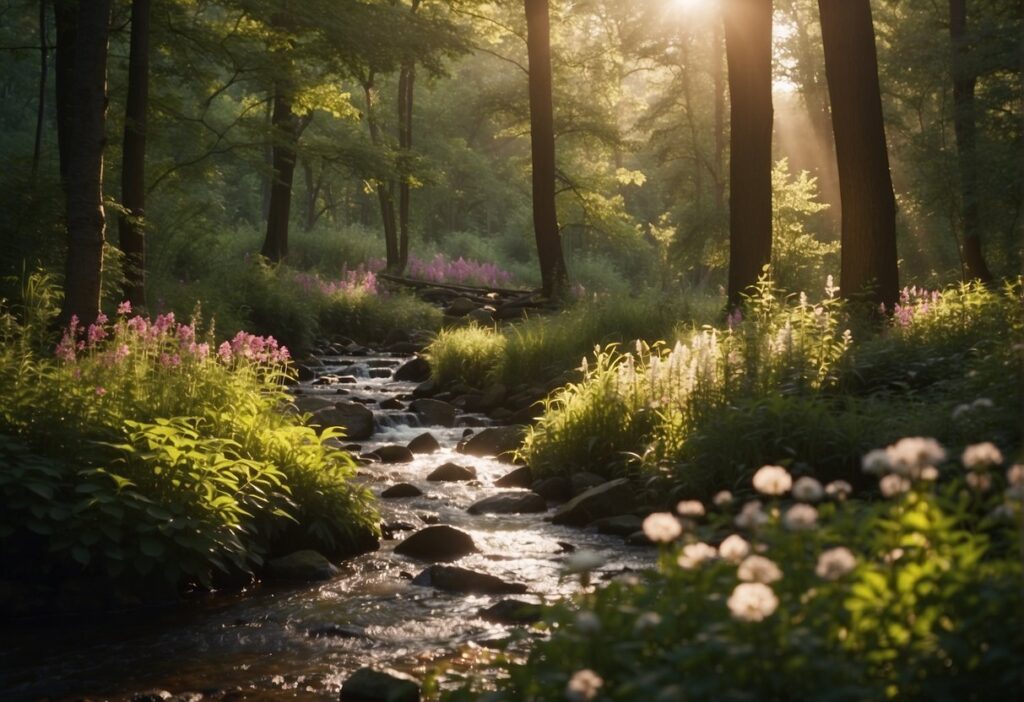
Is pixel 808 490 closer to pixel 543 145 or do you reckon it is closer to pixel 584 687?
pixel 584 687

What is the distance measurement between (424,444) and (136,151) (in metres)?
5.20

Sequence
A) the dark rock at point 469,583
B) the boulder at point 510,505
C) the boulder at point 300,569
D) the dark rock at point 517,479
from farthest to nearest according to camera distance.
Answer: the dark rock at point 517,479
the boulder at point 510,505
the boulder at point 300,569
the dark rock at point 469,583

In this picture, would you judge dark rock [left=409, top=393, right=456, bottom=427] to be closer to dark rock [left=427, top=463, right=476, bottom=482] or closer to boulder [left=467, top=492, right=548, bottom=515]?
dark rock [left=427, top=463, right=476, bottom=482]

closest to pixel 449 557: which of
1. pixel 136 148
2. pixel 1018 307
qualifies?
pixel 1018 307

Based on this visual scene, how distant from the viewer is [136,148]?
531 inches

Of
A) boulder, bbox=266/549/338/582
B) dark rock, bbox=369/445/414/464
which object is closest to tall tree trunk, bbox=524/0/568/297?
dark rock, bbox=369/445/414/464

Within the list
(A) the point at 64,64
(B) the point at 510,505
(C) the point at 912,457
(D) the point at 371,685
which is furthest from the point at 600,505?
(A) the point at 64,64

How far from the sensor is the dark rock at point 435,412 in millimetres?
13664

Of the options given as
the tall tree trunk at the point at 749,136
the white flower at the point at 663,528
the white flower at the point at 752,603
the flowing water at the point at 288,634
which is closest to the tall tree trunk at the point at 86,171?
the flowing water at the point at 288,634

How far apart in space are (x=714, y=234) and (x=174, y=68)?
57.1 feet

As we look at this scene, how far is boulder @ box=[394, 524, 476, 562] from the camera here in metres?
7.92

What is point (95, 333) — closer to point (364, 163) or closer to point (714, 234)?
point (364, 163)

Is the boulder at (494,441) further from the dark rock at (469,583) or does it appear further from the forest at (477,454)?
the dark rock at (469,583)

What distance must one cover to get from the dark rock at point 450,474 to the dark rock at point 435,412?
2951mm
